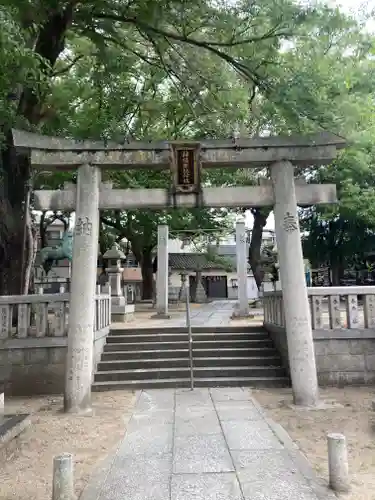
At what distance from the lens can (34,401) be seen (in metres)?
8.02

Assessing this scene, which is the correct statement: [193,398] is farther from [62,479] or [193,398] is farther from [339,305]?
[62,479]

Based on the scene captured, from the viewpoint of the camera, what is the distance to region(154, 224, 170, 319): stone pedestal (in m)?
16.9

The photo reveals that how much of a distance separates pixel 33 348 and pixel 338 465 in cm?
650

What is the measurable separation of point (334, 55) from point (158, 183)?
34.8 ft

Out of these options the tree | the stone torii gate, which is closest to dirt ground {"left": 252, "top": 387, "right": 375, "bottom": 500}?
the stone torii gate

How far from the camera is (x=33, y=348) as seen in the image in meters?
8.54

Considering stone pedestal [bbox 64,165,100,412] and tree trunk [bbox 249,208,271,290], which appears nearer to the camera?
stone pedestal [bbox 64,165,100,412]

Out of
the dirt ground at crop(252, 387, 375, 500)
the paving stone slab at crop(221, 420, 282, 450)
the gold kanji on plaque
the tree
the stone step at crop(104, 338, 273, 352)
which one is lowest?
the dirt ground at crop(252, 387, 375, 500)

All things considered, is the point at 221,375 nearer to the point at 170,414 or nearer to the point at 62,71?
the point at 170,414

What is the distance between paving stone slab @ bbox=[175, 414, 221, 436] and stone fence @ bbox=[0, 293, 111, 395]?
3328 mm

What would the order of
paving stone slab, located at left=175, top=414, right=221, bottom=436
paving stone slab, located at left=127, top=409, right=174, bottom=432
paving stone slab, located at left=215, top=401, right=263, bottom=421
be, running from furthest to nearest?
1. paving stone slab, located at left=215, top=401, right=263, bottom=421
2. paving stone slab, located at left=127, top=409, right=174, bottom=432
3. paving stone slab, located at left=175, top=414, right=221, bottom=436

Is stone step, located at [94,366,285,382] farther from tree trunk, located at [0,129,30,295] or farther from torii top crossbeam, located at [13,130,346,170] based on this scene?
torii top crossbeam, located at [13,130,346,170]

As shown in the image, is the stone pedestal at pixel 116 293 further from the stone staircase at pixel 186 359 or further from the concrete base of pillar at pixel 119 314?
the stone staircase at pixel 186 359

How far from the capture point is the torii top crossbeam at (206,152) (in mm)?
7652
